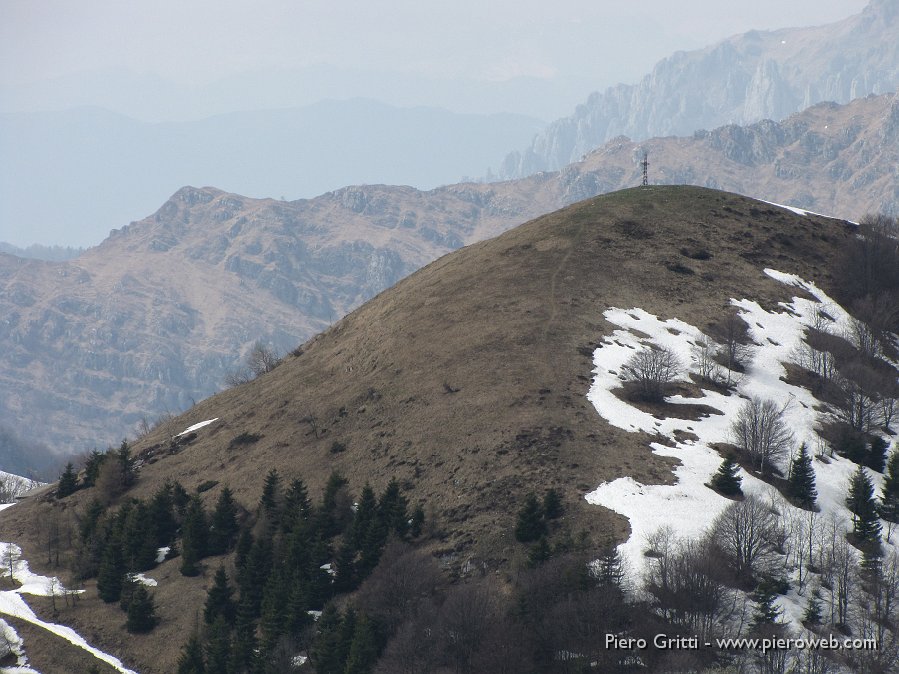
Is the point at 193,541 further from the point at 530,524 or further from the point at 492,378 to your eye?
the point at 530,524

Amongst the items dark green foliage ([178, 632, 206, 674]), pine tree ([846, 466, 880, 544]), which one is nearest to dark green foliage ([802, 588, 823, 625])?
pine tree ([846, 466, 880, 544])

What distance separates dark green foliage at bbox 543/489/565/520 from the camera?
64.4 meters

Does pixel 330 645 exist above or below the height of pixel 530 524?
below

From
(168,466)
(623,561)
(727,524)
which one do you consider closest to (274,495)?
(168,466)

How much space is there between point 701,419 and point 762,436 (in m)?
7.36

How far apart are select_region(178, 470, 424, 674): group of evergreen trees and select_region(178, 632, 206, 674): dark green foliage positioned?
0.07m

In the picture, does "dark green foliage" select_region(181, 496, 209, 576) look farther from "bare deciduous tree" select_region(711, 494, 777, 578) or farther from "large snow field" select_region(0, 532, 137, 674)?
"bare deciduous tree" select_region(711, 494, 777, 578)

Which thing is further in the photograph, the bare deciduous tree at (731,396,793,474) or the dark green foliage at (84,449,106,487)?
the dark green foliage at (84,449,106,487)

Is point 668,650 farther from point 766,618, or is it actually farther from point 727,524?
point 727,524

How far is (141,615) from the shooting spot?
6775cm

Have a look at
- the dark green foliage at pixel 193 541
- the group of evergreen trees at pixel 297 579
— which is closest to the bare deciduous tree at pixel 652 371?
the group of evergreen trees at pixel 297 579

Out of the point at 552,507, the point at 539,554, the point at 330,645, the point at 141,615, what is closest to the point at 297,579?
the point at 330,645

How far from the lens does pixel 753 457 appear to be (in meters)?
74.4

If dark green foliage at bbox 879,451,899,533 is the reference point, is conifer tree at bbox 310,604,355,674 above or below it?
below
